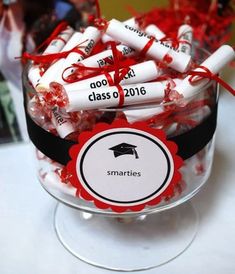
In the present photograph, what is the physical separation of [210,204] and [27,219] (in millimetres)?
211

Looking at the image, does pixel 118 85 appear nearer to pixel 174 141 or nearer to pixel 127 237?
pixel 174 141

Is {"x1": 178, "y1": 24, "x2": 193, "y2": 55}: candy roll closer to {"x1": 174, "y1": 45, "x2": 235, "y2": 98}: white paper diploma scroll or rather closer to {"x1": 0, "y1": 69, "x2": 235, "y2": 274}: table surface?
{"x1": 174, "y1": 45, "x2": 235, "y2": 98}: white paper diploma scroll

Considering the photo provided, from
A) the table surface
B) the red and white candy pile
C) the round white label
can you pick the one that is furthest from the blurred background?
the round white label

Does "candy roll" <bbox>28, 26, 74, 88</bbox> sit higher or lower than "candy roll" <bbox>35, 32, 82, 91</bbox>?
lower

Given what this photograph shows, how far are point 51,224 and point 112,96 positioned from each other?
0.21 m

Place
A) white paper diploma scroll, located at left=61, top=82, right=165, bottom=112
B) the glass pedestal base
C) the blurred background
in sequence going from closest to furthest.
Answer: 1. white paper diploma scroll, located at left=61, top=82, right=165, bottom=112
2. the glass pedestal base
3. the blurred background

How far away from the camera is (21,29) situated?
641 millimetres

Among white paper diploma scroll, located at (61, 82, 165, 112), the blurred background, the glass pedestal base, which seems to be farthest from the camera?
the blurred background

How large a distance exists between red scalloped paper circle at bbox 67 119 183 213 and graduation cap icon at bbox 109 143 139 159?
0.05 feet

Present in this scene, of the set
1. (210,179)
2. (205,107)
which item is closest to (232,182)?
(210,179)

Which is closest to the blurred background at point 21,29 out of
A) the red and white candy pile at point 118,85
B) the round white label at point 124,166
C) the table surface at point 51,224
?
the table surface at point 51,224

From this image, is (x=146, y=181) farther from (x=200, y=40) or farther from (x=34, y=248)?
(x=200, y=40)

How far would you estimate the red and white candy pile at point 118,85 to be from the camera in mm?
415

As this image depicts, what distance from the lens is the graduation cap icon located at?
42cm
